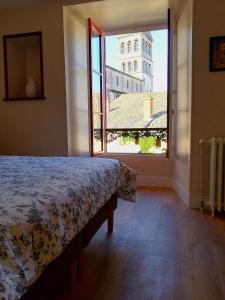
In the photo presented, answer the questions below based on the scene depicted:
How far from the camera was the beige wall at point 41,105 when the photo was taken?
3.40 m

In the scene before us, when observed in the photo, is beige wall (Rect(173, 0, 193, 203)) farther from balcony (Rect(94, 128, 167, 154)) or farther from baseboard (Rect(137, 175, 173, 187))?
balcony (Rect(94, 128, 167, 154))

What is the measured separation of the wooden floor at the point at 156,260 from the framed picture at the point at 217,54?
1.53 m

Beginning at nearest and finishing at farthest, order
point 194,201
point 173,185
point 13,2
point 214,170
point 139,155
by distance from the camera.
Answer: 1. point 214,170
2. point 194,201
3. point 13,2
4. point 173,185
5. point 139,155

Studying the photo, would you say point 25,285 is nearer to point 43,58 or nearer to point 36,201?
point 36,201

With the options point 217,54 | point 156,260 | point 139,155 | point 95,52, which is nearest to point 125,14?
point 95,52

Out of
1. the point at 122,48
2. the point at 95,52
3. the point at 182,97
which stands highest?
the point at 122,48

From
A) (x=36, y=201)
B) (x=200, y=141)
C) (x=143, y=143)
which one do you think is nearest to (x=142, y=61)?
(x=143, y=143)

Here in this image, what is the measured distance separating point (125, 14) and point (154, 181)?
94.5 inches

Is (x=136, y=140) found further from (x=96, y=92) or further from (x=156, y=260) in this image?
(x=156, y=260)

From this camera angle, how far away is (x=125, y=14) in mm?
3605

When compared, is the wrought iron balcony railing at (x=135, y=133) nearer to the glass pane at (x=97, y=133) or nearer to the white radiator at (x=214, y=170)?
the glass pane at (x=97, y=133)

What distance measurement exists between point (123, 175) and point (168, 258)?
0.73m

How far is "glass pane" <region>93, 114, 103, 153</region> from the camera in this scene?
13.1ft

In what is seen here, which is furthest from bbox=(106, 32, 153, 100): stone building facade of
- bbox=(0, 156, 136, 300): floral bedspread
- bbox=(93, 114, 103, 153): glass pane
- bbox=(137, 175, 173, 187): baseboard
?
bbox=(0, 156, 136, 300): floral bedspread
